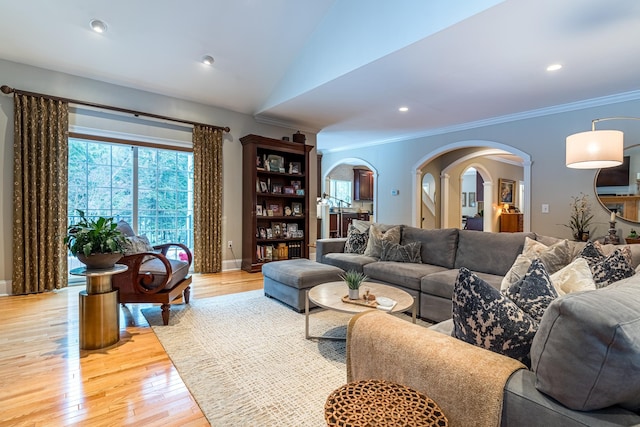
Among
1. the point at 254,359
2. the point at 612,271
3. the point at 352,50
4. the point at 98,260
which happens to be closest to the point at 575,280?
the point at 612,271

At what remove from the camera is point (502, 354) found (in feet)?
3.63

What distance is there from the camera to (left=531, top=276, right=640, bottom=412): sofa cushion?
782 mm

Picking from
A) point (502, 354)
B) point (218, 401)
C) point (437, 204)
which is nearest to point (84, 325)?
point (218, 401)

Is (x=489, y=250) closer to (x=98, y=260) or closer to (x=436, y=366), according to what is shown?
(x=436, y=366)

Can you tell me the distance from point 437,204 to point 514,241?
4169 millimetres

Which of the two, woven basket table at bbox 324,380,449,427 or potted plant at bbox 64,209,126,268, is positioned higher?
potted plant at bbox 64,209,126,268

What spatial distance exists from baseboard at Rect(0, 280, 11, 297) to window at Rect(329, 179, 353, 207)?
290 inches

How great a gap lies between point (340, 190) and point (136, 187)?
6.58 meters

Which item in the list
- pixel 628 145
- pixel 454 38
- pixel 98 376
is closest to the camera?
pixel 98 376

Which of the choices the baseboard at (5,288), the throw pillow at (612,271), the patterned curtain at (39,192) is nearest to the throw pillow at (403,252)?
the throw pillow at (612,271)

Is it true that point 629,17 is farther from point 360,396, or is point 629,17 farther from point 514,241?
point 360,396

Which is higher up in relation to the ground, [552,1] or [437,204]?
[552,1]

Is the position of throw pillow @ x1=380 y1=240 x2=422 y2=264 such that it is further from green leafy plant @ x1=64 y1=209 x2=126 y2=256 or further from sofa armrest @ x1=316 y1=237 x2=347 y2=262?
green leafy plant @ x1=64 y1=209 x2=126 y2=256

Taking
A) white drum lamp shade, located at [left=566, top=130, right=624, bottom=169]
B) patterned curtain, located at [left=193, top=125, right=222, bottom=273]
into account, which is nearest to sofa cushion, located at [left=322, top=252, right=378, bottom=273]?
patterned curtain, located at [left=193, top=125, right=222, bottom=273]
